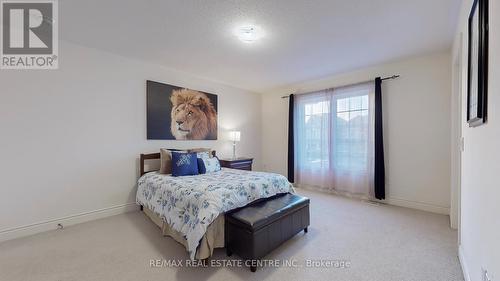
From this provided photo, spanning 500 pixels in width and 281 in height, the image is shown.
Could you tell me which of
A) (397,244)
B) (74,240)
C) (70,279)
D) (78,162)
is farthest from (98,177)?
(397,244)

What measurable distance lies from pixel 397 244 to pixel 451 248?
1.60 feet

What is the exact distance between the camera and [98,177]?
9.78ft

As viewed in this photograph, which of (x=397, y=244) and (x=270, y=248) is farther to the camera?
(x=397, y=244)

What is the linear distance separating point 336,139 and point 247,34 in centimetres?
265

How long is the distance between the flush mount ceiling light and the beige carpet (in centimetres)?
244

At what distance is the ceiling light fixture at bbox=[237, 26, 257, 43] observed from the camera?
7.80 ft

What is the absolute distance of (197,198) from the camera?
6.55 feet

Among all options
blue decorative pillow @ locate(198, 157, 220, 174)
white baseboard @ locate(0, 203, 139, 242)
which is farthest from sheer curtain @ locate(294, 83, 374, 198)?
white baseboard @ locate(0, 203, 139, 242)

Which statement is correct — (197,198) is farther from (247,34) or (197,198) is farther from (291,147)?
(291,147)

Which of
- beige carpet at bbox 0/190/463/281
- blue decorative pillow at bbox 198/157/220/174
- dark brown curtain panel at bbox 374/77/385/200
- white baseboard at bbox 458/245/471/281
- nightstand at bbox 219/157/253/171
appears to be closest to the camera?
white baseboard at bbox 458/245/471/281

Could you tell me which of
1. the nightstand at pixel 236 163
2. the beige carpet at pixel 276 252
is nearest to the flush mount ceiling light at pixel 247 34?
the nightstand at pixel 236 163

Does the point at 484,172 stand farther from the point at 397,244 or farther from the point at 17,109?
the point at 17,109

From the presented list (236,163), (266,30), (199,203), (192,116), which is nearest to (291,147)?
(236,163)

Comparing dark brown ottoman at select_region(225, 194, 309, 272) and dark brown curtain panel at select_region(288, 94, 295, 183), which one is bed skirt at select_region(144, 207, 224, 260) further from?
dark brown curtain panel at select_region(288, 94, 295, 183)
